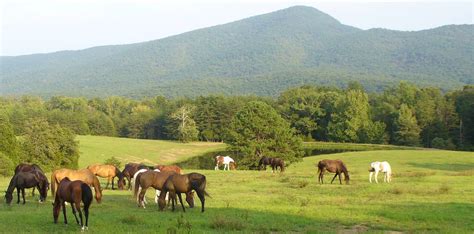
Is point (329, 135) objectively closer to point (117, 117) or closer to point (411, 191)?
point (117, 117)

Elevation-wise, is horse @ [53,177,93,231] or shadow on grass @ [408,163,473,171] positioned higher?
horse @ [53,177,93,231]

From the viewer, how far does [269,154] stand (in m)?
52.7

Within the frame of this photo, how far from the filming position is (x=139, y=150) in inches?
3506

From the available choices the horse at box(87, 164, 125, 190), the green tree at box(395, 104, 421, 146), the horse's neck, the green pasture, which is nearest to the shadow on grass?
the horse at box(87, 164, 125, 190)

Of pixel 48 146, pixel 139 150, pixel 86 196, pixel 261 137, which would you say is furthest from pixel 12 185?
pixel 139 150

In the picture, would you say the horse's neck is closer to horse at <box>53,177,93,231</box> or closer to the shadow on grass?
horse at <box>53,177,93,231</box>

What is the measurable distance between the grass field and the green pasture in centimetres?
4984

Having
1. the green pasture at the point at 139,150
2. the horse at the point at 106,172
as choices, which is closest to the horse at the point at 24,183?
the horse at the point at 106,172

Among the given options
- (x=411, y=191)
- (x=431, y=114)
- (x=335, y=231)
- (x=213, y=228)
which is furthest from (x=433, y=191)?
(x=431, y=114)

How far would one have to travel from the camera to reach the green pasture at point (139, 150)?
7769cm

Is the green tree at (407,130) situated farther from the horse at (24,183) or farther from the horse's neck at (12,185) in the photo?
the horse's neck at (12,185)

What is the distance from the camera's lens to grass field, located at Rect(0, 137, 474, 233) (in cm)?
1510

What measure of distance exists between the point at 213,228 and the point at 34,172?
9.68 m

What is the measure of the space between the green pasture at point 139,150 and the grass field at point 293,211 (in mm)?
49839
